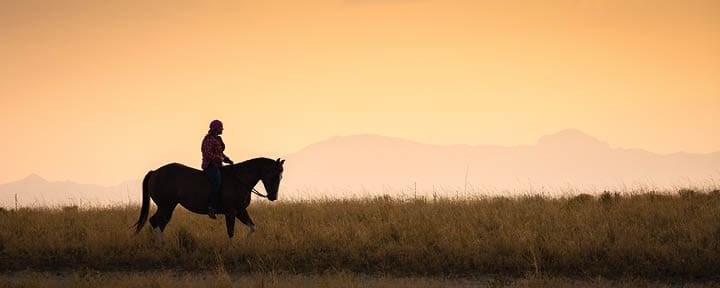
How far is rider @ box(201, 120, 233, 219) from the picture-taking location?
682 inches

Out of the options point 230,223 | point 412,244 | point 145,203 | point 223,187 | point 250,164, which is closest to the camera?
point 412,244

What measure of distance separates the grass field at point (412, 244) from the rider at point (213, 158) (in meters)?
0.93

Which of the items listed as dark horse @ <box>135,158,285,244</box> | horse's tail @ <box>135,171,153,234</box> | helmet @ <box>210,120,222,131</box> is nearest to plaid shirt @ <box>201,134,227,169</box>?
helmet @ <box>210,120,222,131</box>

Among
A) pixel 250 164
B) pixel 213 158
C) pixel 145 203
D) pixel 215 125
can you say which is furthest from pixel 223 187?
pixel 145 203

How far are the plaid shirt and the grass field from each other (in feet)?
5.79

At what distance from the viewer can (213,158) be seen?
17.3 metres

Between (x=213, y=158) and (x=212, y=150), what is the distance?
7.4 inches

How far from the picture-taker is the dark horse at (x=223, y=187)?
57.1 feet

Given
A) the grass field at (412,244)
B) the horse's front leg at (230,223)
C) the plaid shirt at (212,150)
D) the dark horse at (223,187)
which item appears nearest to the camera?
the grass field at (412,244)

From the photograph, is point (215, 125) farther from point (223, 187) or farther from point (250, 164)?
point (223, 187)

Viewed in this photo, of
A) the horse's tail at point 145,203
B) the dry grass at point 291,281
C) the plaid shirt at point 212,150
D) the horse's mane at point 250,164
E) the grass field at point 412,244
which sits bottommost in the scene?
the dry grass at point 291,281

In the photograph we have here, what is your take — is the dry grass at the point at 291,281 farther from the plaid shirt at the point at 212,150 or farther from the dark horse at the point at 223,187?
the plaid shirt at the point at 212,150

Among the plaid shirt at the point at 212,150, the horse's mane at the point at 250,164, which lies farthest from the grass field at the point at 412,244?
the plaid shirt at the point at 212,150

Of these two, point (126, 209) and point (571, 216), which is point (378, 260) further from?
point (126, 209)
